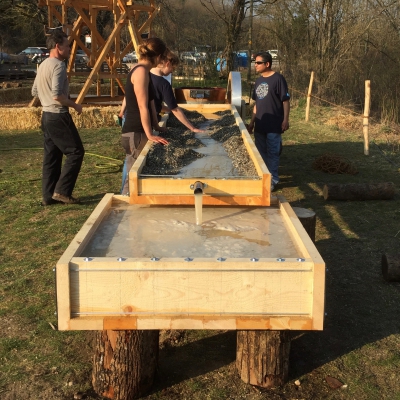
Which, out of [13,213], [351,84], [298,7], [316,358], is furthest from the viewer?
[298,7]

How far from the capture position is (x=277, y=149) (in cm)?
728

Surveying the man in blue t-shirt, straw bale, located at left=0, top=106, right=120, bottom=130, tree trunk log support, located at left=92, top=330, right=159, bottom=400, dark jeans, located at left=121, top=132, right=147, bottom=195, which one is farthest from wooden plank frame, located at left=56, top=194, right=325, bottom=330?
straw bale, located at left=0, top=106, right=120, bottom=130

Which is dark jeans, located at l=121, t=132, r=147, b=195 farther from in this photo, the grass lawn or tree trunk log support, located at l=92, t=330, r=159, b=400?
tree trunk log support, located at l=92, t=330, r=159, b=400

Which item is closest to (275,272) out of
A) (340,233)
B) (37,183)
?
(340,233)

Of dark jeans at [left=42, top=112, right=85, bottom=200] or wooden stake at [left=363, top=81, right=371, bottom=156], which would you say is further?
wooden stake at [left=363, top=81, right=371, bottom=156]

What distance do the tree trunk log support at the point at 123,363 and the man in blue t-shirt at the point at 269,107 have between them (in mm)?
4378

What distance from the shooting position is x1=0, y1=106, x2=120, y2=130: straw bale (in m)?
13.4

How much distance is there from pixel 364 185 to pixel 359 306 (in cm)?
347

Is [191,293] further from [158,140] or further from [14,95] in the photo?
[14,95]

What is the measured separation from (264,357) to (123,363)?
83 cm

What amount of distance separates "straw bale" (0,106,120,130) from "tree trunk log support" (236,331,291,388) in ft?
37.4

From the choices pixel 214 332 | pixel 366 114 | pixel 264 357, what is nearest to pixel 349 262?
pixel 214 332

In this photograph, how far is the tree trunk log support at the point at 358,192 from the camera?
7.33m

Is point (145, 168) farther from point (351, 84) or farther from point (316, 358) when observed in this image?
point (351, 84)
